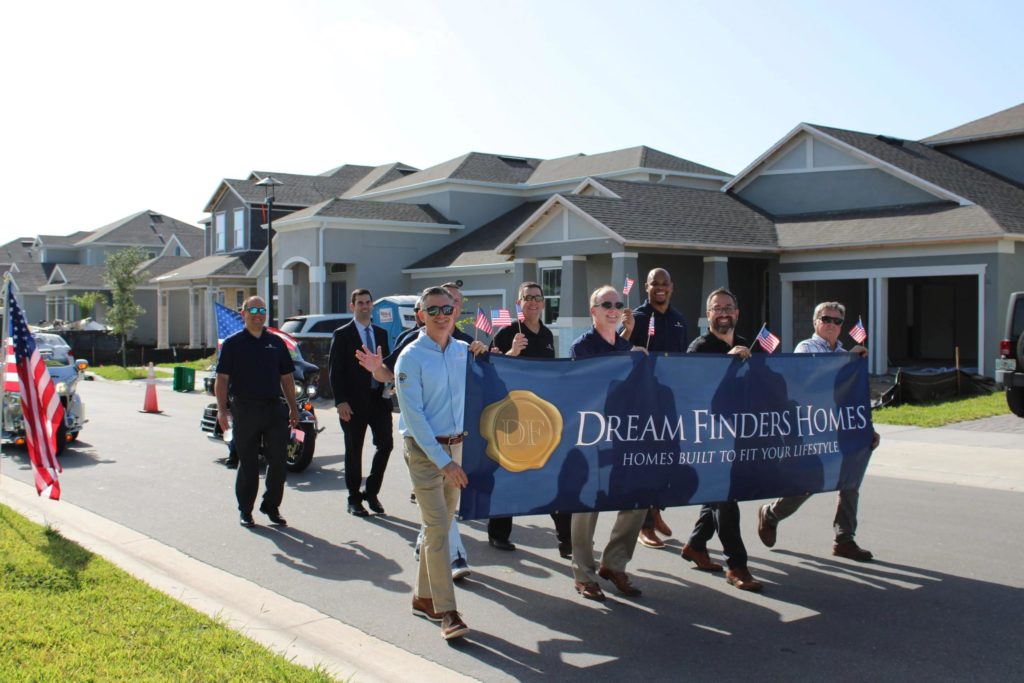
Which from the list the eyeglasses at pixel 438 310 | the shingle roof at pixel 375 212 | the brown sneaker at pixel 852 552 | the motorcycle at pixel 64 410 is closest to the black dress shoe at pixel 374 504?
the eyeglasses at pixel 438 310

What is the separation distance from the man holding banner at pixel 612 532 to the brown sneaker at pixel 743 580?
0.68m

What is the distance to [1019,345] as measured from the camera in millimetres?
16375

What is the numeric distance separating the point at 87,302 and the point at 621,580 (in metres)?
55.3

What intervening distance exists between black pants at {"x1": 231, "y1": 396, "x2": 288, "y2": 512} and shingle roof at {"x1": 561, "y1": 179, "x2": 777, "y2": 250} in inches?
625

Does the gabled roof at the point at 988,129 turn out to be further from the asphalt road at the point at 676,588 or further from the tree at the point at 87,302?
the tree at the point at 87,302

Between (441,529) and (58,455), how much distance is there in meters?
9.81

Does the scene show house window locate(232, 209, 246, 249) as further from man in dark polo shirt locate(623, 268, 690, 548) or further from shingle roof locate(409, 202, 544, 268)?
man in dark polo shirt locate(623, 268, 690, 548)

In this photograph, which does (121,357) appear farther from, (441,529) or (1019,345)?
(441,529)

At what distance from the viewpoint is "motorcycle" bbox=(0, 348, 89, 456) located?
1332cm

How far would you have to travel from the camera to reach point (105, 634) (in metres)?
5.53

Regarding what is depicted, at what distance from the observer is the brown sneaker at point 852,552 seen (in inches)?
294

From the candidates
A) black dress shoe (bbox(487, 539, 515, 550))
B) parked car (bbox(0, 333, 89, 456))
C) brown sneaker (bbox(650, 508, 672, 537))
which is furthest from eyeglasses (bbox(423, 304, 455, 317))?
parked car (bbox(0, 333, 89, 456))

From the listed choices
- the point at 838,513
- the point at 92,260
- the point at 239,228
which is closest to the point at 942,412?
the point at 838,513

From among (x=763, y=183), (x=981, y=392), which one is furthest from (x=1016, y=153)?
(x=981, y=392)
